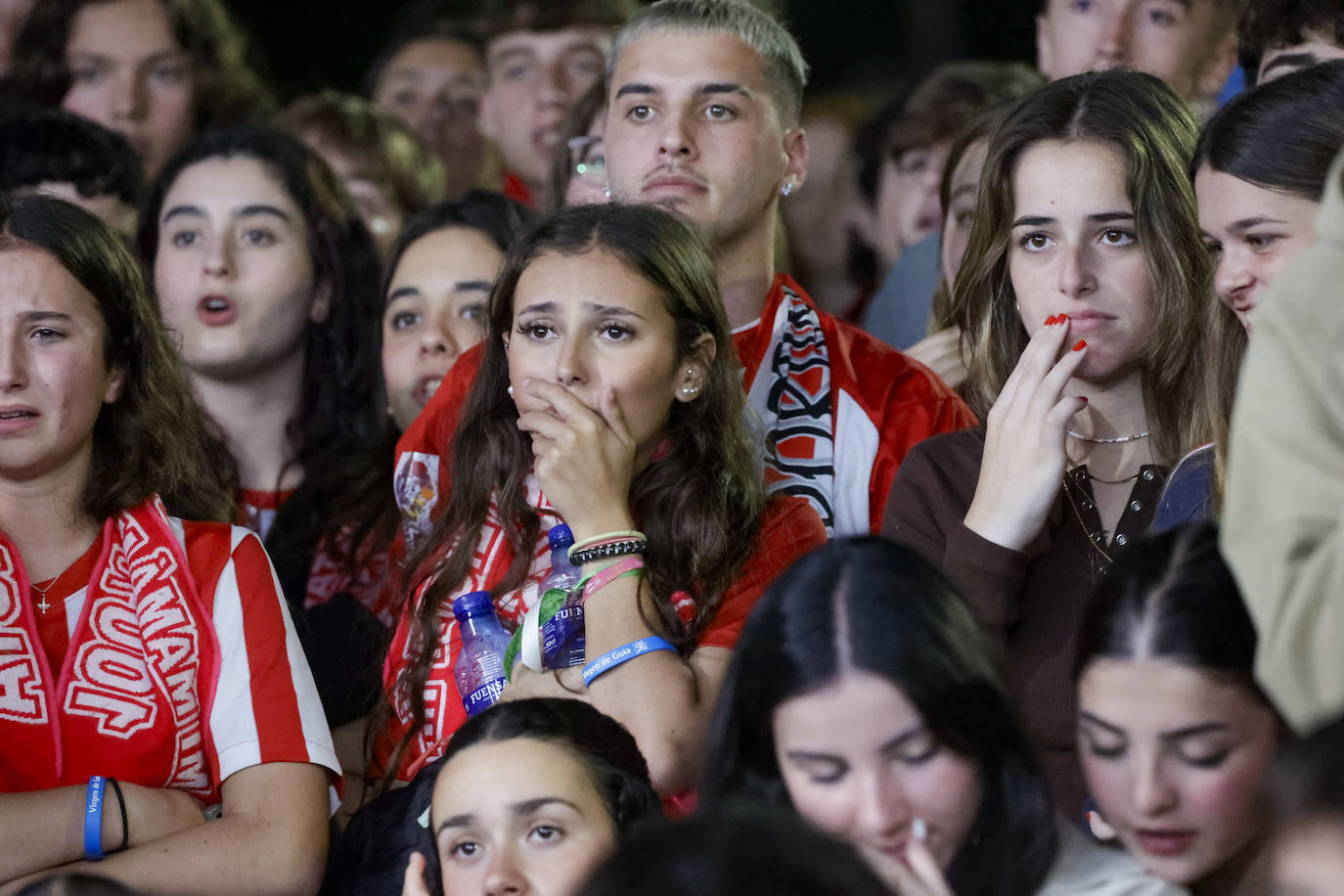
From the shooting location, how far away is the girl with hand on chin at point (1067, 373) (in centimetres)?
247

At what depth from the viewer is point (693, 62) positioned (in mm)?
3426

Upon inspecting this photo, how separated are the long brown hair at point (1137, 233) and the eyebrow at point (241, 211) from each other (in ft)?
5.24

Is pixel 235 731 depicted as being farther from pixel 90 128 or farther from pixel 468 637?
A: pixel 90 128

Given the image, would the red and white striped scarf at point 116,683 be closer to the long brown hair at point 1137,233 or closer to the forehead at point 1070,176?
the long brown hair at point 1137,233

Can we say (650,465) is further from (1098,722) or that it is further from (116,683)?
(1098,722)

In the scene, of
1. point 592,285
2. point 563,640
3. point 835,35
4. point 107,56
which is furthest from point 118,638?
point 835,35

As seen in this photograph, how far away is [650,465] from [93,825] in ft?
3.18

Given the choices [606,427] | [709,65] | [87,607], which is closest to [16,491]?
[87,607]

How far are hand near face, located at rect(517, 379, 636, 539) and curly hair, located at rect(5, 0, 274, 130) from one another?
2531mm

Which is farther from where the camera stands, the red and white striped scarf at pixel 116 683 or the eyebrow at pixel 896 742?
the red and white striped scarf at pixel 116 683

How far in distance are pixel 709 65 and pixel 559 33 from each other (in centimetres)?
174

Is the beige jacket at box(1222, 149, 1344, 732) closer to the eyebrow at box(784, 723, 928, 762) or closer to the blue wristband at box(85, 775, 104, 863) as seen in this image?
the eyebrow at box(784, 723, 928, 762)

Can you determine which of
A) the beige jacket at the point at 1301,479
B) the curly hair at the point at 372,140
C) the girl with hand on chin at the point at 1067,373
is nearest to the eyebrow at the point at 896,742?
the beige jacket at the point at 1301,479

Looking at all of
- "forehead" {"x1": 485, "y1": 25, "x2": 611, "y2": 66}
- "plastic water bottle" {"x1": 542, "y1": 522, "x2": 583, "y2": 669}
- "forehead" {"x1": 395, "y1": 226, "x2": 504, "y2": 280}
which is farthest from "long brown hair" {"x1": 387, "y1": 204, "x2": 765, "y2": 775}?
"forehead" {"x1": 485, "y1": 25, "x2": 611, "y2": 66}
